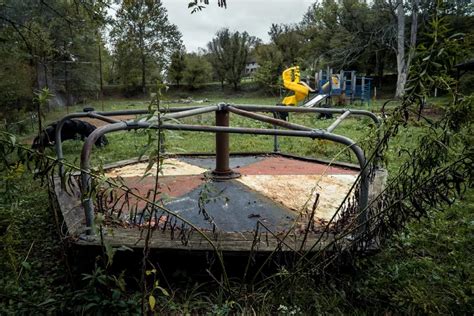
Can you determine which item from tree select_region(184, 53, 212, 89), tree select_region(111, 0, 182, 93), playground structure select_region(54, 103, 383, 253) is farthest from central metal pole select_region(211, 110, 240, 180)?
tree select_region(184, 53, 212, 89)

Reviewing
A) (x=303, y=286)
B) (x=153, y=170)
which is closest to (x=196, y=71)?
(x=153, y=170)

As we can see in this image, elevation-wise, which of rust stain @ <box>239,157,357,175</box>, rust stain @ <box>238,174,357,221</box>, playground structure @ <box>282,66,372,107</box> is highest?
playground structure @ <box>282,66,372,107</box>

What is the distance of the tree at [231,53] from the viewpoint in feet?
104

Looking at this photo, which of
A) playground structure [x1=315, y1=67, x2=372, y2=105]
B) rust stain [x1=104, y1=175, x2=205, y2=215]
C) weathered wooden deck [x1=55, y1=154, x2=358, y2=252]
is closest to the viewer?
weathered wooden deck [x1=55, y1=154, x2=358, y2=252]

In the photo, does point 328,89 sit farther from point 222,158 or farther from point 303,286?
point 303,286

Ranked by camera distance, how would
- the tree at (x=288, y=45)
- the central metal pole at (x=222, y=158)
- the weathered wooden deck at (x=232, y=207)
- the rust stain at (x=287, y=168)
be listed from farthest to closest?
1. the tree at (x=288, y=45)
2. the rust stain at (x=287, y=168)
3. the central metal pole at (x=222, y=158)
4. the weathered wooden deck at (x=232, y=207)

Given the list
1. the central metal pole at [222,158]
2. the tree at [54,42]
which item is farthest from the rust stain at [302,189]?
the tree at [54,42]

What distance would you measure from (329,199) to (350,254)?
1.37 meters

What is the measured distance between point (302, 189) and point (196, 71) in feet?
95.8

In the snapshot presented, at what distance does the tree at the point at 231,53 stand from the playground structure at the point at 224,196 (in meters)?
27.9

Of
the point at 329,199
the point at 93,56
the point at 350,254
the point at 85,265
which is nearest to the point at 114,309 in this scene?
the point at 85,265

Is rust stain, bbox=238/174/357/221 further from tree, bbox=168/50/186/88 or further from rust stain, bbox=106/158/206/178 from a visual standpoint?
tree, bbox=168/50/186/88

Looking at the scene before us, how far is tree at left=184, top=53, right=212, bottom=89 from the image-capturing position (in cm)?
3108

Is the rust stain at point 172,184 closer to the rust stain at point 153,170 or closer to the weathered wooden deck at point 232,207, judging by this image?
the weathered wooden deck at point 232,207
